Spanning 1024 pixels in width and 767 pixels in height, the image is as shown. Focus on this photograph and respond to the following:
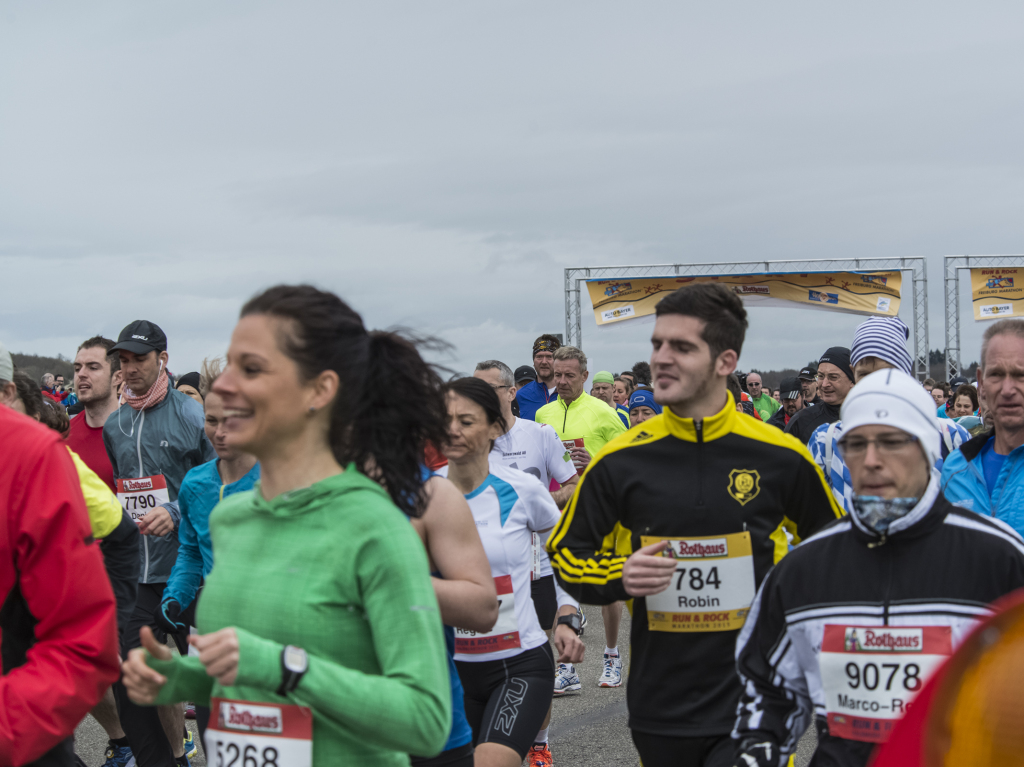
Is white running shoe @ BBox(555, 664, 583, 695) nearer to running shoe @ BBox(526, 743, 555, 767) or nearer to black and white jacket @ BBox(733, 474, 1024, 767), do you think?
running shoe @ BBox(526, 743, 555, 767)

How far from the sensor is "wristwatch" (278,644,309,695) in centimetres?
173

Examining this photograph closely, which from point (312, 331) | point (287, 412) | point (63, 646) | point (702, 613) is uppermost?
point (312, 331)

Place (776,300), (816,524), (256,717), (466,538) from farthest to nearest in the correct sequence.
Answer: (776,300) → (816,524) → (466,538) → (256,717)

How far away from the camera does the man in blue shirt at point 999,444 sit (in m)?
3.44

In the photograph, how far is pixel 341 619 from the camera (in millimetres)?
1878

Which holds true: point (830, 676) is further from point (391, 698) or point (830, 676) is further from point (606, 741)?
point (606, 741)

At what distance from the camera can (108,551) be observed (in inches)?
163

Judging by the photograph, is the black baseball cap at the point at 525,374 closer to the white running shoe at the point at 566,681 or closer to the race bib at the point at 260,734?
the white running shoe at the point at 566,681

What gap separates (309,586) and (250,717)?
0.30m

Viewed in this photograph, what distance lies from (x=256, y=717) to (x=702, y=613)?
5.38ft

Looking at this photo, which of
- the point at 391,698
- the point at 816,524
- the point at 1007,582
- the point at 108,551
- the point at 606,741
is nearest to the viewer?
the point at 391,698

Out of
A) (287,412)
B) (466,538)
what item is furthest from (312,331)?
(466,538)

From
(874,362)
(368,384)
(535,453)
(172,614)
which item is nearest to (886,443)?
(368,384)

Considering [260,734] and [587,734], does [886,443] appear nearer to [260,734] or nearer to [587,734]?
[260,734]
